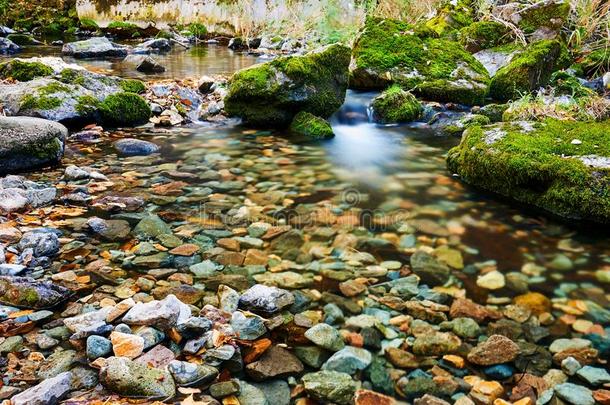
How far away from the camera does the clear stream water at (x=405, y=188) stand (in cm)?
303

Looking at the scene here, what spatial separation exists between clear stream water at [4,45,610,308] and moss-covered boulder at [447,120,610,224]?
160 millimetres

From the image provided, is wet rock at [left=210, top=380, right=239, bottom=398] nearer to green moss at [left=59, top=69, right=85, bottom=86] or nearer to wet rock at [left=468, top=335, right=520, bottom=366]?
wet rock at [left=468, top=335, right=520, bottom=366]

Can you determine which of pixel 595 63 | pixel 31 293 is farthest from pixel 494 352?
pixel 595 63

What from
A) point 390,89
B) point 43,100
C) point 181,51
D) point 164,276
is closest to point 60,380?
point 164,276

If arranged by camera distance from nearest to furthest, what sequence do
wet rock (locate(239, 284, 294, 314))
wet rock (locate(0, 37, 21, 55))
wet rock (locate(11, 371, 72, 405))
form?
wet rock (locate(11, 371, 72, 405))
wet rock (locate(239, 284, 294, 314))
wet rock (locate(0, 37, 21, 55))

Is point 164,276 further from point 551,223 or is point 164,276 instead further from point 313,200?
point 551,223

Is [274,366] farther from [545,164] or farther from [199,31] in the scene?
[199,31]

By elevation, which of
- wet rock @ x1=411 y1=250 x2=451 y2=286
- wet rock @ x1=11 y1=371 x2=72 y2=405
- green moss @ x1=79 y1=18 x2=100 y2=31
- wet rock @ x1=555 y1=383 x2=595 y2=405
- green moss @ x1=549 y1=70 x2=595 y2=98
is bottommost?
wet rock @ x1=555 y1=383 x2=595 y2=405

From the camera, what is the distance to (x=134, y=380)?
1.78 m

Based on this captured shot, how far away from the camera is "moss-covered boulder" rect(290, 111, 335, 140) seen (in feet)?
20.2

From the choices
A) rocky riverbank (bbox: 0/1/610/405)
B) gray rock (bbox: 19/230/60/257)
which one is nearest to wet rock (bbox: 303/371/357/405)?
rocky riverbank (bbox: 0/1/610/405)

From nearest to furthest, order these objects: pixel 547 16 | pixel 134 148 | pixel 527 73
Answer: pixel 134 148, pixel 527 73, pixel 547 16

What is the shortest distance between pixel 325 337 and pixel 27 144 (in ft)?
11.4

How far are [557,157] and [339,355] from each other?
271 cm
